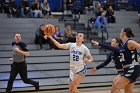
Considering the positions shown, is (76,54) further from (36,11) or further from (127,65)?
(36,11)

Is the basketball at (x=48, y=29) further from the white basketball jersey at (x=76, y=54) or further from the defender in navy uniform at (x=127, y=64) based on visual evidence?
the defender in navy uniform at (x=127, y=64)

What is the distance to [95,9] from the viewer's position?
19156 mm

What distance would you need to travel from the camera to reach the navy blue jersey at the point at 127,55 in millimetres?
7121

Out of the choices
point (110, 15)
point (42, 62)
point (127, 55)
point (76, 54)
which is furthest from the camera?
point (110, 15)

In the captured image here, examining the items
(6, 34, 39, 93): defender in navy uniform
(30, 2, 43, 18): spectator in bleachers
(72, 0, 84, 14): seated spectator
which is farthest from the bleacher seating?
(72, 0, 84, 14): seated spectator

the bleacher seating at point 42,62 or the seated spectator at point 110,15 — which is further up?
the seated spectator at point 110,15

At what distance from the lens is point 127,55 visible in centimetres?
714

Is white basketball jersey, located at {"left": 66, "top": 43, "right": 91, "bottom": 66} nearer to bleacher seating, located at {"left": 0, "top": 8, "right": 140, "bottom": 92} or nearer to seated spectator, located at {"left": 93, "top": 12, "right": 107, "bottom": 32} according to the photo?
bleacher seating, located at {"left": 0, "top": 8, "right": 140, "bottom": 92}

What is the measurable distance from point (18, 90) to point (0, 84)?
0.79m

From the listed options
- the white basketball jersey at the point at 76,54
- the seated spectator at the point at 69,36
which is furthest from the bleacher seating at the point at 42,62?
the white basketball jersey at the point at 76,54

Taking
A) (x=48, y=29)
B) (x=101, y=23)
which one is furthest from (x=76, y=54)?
(x=101, y=23)

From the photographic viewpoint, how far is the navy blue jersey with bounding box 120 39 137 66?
7.12 metres

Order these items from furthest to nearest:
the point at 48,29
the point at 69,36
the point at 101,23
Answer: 1. the point at 101,23
2. the point at 69,36
3. the point at 48,29

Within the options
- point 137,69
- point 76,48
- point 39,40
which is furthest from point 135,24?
point 137,69
